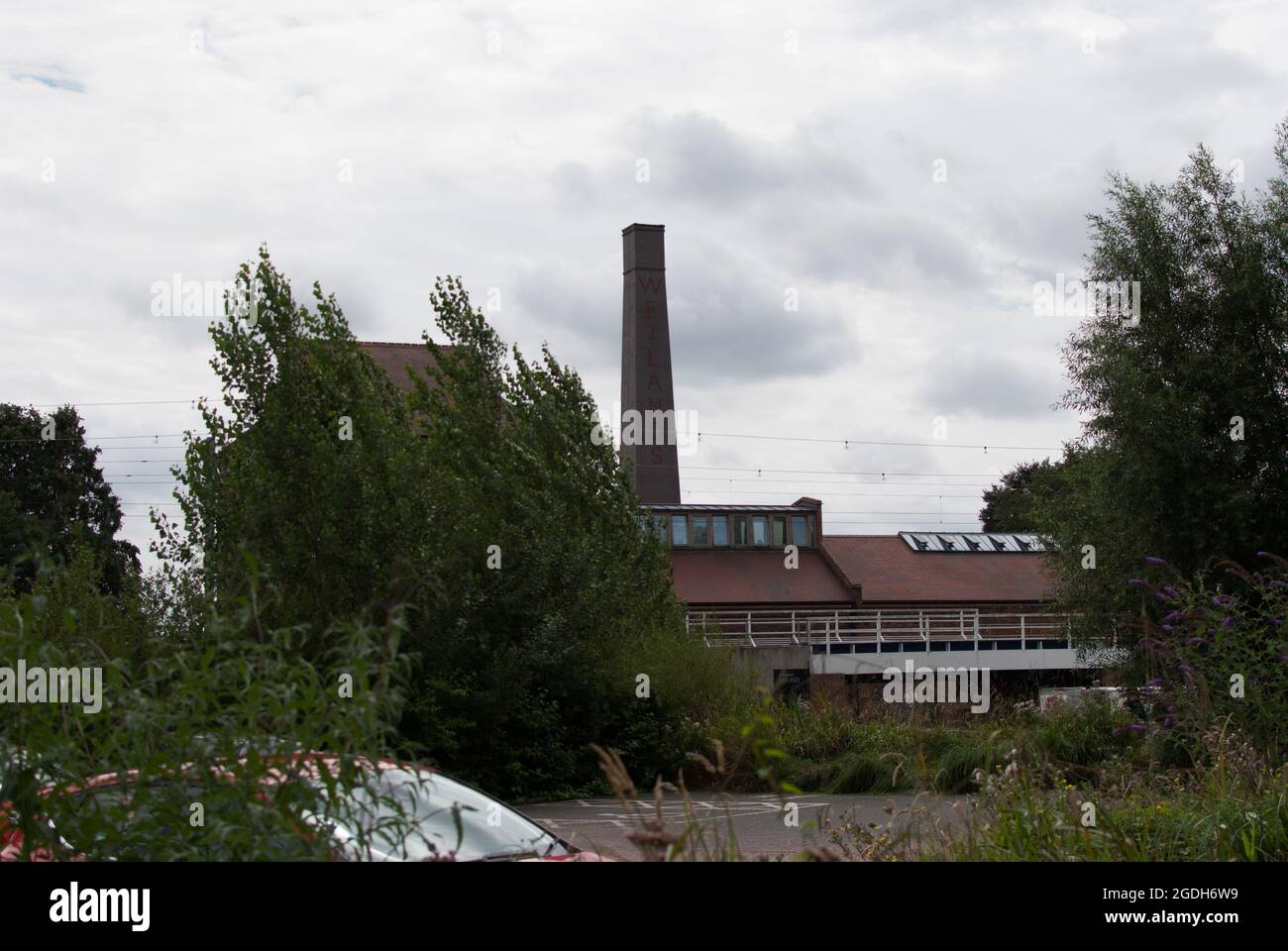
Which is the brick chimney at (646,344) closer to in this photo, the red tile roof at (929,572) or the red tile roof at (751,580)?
the red tile roof at (751,580)

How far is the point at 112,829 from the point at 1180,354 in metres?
23.7

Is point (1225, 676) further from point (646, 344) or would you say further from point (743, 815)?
point (646, 344)

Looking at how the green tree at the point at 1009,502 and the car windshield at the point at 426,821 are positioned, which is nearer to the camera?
the car windshield at the point at 426,821

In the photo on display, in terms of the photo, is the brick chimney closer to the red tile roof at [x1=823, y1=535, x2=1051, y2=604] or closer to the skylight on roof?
the red tile roof at [x1=823, y1=535, x2=1051, y2=604]

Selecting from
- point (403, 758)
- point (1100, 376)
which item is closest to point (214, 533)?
point (1100, 376)

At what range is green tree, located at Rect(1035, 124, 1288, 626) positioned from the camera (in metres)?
23.9

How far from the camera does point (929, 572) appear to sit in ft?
189

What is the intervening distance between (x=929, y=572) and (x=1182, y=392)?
33.8 meters

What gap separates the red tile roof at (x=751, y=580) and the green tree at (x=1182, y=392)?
27.2 meters

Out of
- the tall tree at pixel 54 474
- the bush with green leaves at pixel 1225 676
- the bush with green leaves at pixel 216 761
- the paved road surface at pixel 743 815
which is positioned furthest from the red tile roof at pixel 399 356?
the bush with green leaves at pixel 216 761

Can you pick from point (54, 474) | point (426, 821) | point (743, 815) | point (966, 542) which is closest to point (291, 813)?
point (426, 821)

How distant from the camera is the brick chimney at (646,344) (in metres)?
52.7

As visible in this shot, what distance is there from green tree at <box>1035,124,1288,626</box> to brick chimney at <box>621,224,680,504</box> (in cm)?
2775
